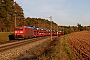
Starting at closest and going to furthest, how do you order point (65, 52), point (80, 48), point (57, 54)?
point (57, 54) → point (65, 52) → point (80, 48)

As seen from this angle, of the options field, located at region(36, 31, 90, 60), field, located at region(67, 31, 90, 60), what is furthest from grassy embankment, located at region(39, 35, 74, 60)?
field, located at region(67, 31, 90, 60)

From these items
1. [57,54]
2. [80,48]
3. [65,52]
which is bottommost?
[80,48]

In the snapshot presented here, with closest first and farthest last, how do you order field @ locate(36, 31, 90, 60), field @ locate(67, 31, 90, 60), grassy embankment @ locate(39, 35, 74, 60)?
1. grassy embankment @ locate(39, 35, 74, 60)
2. field @ locate(36, 31, 90, 60)
3. field @ locate(67, 31, 90, 60)

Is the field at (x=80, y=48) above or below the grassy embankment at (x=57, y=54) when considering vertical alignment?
below

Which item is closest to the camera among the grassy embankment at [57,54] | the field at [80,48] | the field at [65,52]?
the grassy embankment at [57,54]

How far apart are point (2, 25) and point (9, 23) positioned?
4.73m

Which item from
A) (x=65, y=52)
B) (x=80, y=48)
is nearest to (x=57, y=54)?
(x=65, y=52)

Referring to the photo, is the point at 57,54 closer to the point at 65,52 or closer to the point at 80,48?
the point at 65,52

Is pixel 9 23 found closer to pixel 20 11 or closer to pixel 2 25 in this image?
pixel 2 25

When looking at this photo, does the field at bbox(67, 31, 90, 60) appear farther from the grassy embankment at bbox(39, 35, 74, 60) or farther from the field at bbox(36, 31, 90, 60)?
the grassy embankment at bbox(39, 35, 74, 60)

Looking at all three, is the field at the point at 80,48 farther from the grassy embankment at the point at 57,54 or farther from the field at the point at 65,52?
the grassy embankment at the point at 57,54

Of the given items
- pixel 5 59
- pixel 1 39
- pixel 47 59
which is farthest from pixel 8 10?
pixel 47 59

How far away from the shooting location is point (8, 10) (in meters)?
61.7

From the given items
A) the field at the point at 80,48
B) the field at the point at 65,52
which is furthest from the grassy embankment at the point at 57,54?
the field at the point at 80,48
